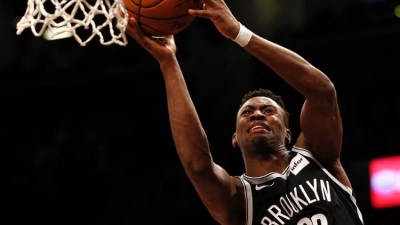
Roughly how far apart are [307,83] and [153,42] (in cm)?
70

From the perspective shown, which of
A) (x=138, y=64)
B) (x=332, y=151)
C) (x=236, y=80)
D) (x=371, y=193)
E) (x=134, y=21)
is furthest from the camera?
(x=138, y=64)

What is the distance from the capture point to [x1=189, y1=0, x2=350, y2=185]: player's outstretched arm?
119 inches

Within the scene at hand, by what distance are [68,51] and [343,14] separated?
338 cm

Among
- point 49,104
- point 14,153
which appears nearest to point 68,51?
point 49,104

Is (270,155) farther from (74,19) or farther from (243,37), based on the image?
(74,19)

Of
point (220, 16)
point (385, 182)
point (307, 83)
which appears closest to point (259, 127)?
point (307, 83)

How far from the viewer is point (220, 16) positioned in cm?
299

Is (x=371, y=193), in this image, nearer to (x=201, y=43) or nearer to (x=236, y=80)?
(x=236, y=80)

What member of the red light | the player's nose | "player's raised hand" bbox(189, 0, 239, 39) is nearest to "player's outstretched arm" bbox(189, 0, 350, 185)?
"player's raised hand" bbox(189, 0, 239, 39)

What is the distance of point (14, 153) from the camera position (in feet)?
27.4

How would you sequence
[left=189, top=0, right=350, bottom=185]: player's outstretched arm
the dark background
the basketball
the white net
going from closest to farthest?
the white net < the basketball < [left=189, top=0, right=350, bottom=185]: player's outstretched arm < the dark background

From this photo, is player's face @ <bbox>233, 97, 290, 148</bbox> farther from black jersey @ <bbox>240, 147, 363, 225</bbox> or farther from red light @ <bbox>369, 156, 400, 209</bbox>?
red light @ <bbox>369, 156, 400, 209</bbox>

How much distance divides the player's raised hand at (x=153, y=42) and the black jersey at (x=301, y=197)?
2.37 feet

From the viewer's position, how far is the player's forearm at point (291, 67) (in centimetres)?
308
